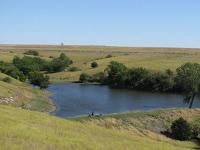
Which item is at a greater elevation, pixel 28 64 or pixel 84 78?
pixel 28 64

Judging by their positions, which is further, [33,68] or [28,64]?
[28,64]

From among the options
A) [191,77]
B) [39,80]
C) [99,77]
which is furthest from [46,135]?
[99,77]

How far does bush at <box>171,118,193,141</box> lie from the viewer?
54203 mm

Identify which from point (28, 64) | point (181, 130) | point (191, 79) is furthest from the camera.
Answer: point (28, 64)

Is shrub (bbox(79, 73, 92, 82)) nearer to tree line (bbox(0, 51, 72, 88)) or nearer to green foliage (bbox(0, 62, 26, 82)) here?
tree line (bbox(0, 51, 72, 88))

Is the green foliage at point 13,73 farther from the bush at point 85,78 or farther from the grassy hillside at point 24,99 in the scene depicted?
the grassy hillside at point 24,99

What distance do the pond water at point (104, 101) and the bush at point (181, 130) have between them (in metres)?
24.5

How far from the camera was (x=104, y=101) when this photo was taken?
9875 cm

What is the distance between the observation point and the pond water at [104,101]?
3332 inches

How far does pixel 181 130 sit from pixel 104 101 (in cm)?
4548

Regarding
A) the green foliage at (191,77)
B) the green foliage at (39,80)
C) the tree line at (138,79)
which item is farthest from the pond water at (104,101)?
the green foliage at (191,77)

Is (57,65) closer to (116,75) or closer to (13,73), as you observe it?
(116,75)

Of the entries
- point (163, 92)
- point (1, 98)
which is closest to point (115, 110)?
point (1, 98)

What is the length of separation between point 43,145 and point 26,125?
23.9 feet
